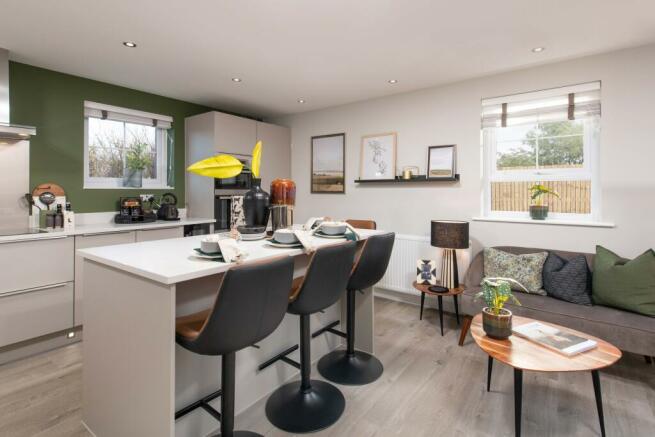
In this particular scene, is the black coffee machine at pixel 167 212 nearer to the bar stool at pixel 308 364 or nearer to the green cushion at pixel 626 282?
the bar stool at pixel 308 364

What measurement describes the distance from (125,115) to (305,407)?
3.61m

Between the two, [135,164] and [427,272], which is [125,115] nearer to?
[135,164]

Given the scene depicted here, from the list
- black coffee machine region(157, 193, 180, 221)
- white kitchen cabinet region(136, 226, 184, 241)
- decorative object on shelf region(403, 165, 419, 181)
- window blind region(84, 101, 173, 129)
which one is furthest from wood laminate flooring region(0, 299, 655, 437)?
window blind region(84, 101, 173, 129)

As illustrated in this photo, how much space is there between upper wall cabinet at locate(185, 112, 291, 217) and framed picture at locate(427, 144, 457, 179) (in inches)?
85.6

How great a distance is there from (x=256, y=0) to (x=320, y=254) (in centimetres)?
161

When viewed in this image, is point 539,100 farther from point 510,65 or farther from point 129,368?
point 129,368

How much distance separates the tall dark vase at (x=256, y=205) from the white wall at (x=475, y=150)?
7.97 ft

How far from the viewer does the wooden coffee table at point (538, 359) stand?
5.20 feet

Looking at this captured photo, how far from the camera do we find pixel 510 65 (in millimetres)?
3164

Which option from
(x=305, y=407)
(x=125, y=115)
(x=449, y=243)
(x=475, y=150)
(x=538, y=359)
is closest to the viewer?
(x=538, y=359)

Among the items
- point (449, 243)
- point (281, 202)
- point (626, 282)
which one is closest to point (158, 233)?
point (281, 202)

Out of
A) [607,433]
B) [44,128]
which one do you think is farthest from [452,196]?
[44,128]

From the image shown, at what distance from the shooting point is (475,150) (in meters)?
3.55

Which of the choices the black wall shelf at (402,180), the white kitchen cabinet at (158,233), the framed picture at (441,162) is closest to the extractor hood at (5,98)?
the white kitchen cabinet at (158,233)
